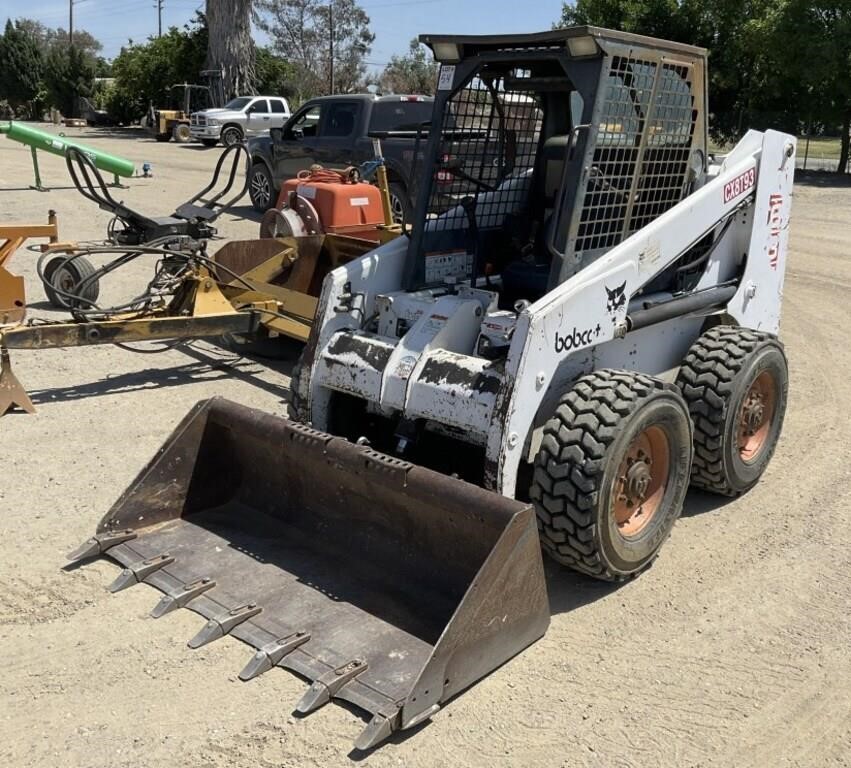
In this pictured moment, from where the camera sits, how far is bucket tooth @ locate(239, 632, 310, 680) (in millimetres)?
3559

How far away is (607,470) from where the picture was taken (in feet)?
13.1

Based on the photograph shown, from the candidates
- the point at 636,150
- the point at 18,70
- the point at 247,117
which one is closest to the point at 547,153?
the point at 636,150

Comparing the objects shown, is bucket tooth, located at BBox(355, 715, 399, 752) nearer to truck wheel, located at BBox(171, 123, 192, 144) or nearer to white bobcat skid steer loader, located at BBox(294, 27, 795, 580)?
white bobcat skid steer loader, located at BBox(294, 27, 795, 580)

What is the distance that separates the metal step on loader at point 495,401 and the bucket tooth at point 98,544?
0.01 metres

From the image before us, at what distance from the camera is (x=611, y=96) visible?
4.48 meters

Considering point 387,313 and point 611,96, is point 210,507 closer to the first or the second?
point 387,313

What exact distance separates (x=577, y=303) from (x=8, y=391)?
3860 mm

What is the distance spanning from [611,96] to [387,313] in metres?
1.58

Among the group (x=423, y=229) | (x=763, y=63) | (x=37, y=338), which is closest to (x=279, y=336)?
(x=37, y=338)

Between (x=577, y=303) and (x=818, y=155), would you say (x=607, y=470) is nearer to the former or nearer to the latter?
(x=577, y=303)

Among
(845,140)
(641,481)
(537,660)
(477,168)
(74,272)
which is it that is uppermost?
(845,140)

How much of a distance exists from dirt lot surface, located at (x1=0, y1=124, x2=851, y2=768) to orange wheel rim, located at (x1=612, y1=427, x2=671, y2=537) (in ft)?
0.97

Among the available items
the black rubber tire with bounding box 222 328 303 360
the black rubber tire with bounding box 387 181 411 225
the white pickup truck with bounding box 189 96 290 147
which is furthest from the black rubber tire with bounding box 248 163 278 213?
the white pickup truck with bounding box 189 96 290 147

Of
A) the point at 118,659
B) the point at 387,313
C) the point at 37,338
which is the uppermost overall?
the point at 387,313
